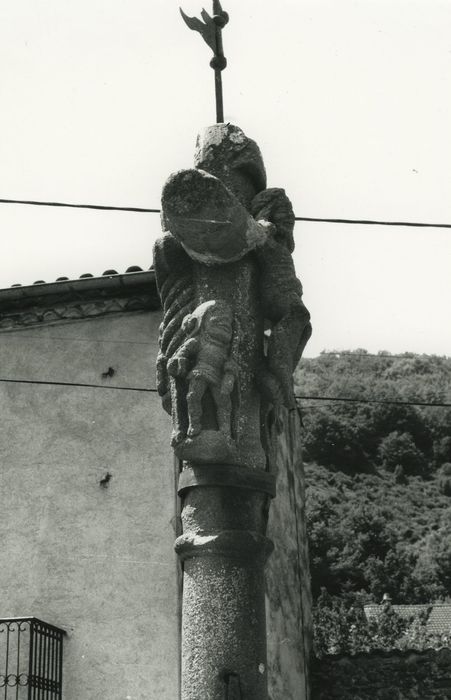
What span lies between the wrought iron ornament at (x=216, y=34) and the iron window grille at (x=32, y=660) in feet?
21.6

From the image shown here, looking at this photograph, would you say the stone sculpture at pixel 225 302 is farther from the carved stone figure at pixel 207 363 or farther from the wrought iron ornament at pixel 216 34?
the wrought iron ornament at pixel 216 34

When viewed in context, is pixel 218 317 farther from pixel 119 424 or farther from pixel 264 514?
pixel 119 424

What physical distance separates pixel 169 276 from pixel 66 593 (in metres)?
6.87

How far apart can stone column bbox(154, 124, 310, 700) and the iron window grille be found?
628 centimetres

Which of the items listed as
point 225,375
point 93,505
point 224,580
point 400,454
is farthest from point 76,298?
point 400,454

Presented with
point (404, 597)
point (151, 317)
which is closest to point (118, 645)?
point (151, 317)

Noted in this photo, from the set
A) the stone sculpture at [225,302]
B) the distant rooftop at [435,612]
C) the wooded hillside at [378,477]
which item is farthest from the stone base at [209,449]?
the wooded hillside at [378,477]

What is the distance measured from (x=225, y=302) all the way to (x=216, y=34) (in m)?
1.57

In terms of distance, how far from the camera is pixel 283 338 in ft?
16.6

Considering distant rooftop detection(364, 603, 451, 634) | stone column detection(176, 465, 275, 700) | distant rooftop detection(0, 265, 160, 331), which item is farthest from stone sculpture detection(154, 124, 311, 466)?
distant rooftop detection(364, 603, 451, 634)

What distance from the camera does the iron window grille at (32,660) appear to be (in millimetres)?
10633

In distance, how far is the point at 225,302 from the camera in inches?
199

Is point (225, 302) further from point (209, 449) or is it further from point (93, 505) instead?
point (93, 505)

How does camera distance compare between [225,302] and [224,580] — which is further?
[225,302]
